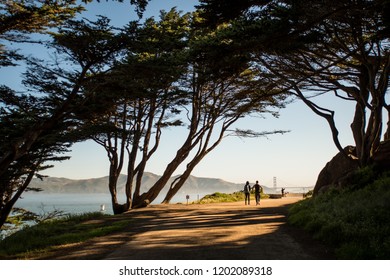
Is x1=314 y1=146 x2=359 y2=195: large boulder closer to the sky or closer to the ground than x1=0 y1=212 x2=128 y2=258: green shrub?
closer to the sky

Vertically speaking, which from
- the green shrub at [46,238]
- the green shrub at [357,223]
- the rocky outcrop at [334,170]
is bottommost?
the green shrub at [46,238]

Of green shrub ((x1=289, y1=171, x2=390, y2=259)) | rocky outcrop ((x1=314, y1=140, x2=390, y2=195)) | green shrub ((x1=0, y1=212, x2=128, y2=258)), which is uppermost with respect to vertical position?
rocky outcrop ((x1=314, y1=140, x2=390, y2=195))

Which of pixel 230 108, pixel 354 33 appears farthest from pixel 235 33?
pixel 230 108

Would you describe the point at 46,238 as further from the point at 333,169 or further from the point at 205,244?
the point at 333,169

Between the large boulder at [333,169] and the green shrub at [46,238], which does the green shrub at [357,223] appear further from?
the green shrub at [46,238]

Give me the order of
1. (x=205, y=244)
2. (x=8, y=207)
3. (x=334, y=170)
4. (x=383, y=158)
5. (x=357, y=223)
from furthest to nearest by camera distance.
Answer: (x=8, y=207) → (x=334, y=170) → (x=383, y=158) → (x=205, y=244) → (x=357, y=223)

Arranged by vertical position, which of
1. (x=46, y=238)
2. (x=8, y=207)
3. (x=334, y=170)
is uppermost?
(x=334, y=170)

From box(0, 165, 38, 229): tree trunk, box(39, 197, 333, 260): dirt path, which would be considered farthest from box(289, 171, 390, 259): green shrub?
box(0, 165, 38, 229): tree trunk

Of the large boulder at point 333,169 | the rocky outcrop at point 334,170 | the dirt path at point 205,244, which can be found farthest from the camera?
the large boulder at point 333,169

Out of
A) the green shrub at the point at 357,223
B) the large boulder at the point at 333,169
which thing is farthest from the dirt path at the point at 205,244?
the large boulder at the point at 333,169

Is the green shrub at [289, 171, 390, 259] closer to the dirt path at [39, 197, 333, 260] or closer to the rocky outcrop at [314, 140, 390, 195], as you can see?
the dirt path at [39, 197, 333, 260]

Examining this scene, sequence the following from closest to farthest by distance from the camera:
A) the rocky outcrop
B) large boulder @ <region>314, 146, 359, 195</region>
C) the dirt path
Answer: the dirt path
the rocky outcrop
large boulder @ <region>314, 146, 359, 195</region>

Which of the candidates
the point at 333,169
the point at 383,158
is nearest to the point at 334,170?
the point at 333,169

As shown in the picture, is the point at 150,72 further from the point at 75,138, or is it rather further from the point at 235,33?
the point at 75,138
